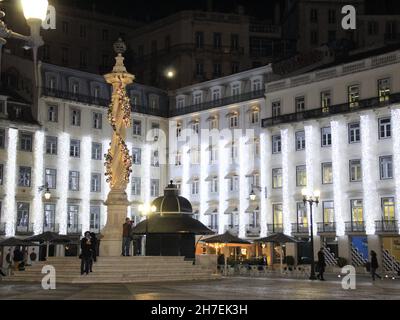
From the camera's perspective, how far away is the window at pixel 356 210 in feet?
171

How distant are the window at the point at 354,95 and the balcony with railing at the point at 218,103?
890 cm

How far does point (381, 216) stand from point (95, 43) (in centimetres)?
A: 4244

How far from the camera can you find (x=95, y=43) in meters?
81.1

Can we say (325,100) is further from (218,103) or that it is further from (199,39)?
(199,39)

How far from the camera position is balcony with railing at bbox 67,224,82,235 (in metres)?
60.1

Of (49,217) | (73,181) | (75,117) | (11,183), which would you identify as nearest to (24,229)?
(49,217)

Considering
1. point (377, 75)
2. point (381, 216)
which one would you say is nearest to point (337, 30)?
point (377, 75)

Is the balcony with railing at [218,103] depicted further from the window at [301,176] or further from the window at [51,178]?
the window at [51,178]

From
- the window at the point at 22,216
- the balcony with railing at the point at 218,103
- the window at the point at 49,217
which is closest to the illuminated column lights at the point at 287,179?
the balcony with railing at the point at 218,103

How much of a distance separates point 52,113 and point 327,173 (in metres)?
22.9

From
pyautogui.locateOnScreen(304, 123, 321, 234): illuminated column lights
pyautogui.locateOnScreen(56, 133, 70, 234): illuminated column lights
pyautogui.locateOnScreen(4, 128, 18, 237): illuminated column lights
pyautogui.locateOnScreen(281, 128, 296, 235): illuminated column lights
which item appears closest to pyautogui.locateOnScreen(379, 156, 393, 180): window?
pyautogui.locateOnScreen(304, 123, 321, 234): illuminated column lights

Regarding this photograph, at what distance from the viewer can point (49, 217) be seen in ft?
193
